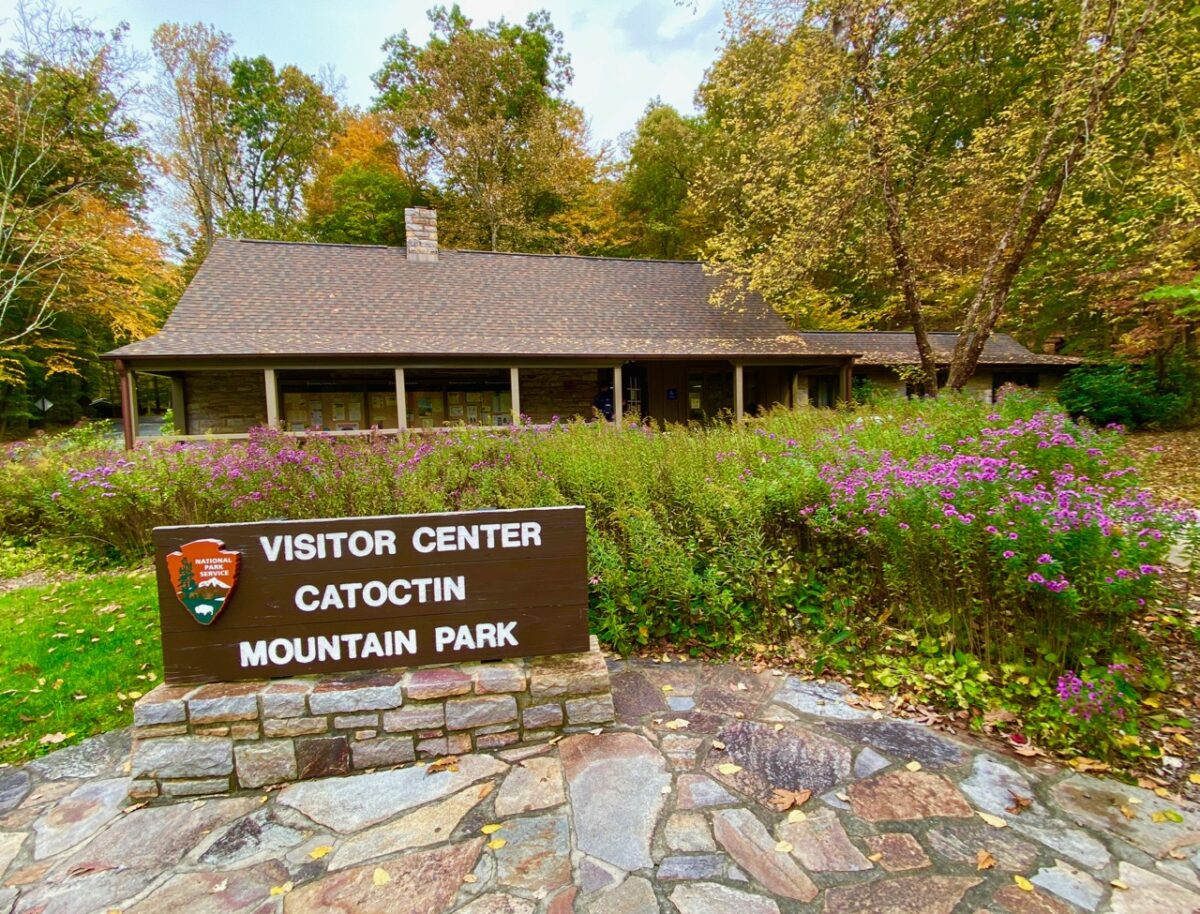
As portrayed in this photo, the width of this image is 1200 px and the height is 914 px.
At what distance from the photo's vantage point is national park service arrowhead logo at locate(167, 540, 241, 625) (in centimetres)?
234

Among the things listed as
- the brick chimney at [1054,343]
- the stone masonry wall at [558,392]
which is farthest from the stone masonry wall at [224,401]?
the brick chimney at [1054,343]

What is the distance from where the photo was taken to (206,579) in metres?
2.36

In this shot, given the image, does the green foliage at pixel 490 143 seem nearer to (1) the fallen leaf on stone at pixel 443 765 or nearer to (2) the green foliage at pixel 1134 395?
(2) the green foliage at pixel 1134 395

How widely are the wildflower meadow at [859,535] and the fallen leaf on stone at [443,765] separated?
3.62 ft

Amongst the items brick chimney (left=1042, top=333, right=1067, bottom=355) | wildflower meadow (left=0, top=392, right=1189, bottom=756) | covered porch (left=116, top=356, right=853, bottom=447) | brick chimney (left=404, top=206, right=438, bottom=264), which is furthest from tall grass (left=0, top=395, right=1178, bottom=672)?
brick chimney (left=1042, top=333, right=1067, bottom=355)

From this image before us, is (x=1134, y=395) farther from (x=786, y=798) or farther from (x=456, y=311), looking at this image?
(x=456, y=311)

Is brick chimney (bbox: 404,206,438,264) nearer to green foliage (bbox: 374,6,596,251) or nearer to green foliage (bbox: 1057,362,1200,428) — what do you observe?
green foliage (bbox: 374,6,596,251)

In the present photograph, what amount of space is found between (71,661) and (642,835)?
12.0ft

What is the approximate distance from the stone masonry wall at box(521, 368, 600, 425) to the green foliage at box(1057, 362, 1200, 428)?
10.1 meters

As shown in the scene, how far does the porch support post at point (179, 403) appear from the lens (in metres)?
11.0

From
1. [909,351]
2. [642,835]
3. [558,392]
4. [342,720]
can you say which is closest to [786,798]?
[642,835]

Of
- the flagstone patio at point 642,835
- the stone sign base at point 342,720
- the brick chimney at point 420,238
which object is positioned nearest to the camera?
the flagstone patio at point 642,835

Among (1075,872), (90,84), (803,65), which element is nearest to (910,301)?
(803,65)

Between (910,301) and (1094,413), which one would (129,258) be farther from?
(1094,413)
